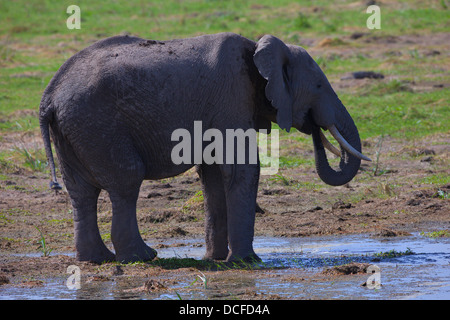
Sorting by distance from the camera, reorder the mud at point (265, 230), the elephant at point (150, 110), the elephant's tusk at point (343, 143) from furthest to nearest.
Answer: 1. the elephant's tusk at point (343, 143)
2. the elephant at point (150, 110)
3. the mud at point (265, 230)

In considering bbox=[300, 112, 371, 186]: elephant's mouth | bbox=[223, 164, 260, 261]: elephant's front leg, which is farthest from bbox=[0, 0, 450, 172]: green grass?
bbox=[223, 164, 260, 261]: elephant's front leg

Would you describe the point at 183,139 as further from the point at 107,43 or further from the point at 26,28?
the point at 26,28

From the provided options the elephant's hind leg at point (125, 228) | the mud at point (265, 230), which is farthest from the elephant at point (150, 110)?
the mud at point (265, 230)

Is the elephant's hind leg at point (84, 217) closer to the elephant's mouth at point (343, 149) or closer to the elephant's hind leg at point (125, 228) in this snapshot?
the elephant's hind leg at point (125, 228)

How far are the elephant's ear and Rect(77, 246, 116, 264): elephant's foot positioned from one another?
2103 mm

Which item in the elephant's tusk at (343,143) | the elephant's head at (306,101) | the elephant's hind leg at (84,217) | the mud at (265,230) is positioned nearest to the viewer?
the mud at (265,230)

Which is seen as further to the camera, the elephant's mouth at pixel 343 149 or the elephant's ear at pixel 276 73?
the elephant's mouth at pixel 343 149

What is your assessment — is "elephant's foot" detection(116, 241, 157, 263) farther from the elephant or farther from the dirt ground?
the dirt ground

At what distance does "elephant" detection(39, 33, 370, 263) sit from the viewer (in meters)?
7.59

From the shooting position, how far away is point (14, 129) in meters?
14.4

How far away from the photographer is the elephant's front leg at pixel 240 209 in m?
7.77

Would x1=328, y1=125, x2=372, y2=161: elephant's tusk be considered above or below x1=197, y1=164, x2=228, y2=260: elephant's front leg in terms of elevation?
above

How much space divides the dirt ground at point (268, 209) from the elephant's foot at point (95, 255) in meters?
0.15

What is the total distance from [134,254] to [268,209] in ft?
10.4
